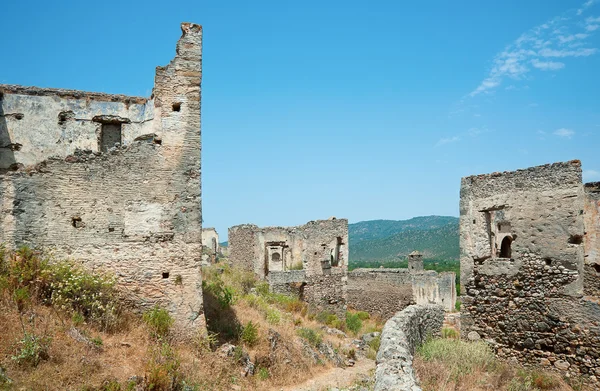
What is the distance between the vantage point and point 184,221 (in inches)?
376

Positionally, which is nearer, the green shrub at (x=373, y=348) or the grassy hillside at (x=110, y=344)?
the grassy hillside at (x=110, y=344)

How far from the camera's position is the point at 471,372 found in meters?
8.45

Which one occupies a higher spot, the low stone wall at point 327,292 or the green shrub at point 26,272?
the green shrub at point 26,272

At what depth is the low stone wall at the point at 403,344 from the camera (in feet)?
19.1

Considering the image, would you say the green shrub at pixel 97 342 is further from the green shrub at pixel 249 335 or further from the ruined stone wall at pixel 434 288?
the ruined stone wall at pixel 434 288

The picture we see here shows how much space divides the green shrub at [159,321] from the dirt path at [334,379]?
2.49 metres

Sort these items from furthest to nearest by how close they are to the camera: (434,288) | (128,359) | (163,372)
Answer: (434,288) → (128,359) → (163,372)

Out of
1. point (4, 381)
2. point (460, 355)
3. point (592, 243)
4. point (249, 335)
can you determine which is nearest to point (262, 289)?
point (249, 335)

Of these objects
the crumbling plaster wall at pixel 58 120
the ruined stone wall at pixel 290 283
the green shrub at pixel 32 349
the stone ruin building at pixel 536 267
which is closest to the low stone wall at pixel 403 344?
the stone ruin building at pixel 536 267

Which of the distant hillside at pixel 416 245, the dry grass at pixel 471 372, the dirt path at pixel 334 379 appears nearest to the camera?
the dry grass at pixel 471 372

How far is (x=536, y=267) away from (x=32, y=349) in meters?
9.27

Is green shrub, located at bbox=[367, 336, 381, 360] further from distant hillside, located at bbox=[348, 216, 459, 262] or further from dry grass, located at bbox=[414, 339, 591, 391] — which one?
distant hillside, located at bbox=[348, 216, 459, 262]

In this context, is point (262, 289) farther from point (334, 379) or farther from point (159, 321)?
point (159, 321)

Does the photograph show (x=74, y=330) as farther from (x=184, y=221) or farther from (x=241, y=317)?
(x=241, y=317)
